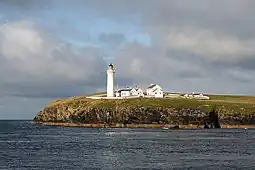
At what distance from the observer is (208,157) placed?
2906 inches

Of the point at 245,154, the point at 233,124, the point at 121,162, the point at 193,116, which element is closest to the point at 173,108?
the point at 193,116

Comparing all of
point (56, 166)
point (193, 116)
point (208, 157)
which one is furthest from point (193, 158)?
point (193, 116)

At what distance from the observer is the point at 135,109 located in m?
199

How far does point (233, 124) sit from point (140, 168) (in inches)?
5661

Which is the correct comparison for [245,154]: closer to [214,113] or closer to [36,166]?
[36,166]

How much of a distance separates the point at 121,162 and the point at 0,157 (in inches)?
749

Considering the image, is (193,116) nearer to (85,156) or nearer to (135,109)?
(135,109)

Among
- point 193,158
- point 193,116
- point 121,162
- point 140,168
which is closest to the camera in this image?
point 140,168

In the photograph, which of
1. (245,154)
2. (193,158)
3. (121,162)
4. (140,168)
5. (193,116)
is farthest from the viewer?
(193,116)

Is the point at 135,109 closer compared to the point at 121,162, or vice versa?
the point at 121,162

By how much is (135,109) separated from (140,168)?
5490 inches

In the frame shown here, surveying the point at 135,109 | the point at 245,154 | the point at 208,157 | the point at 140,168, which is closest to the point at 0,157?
the point at 140,168

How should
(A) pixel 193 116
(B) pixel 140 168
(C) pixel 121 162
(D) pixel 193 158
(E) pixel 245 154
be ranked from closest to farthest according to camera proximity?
A: (B) pixel 140 168 → (C) pixel 121 162 → (D) pixel 193 158 → (E) pixel 245 154 → (A) pixel 193 116

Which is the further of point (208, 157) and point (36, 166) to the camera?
point (208, 157)
